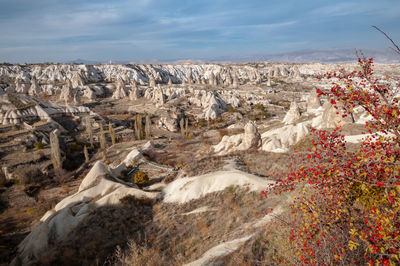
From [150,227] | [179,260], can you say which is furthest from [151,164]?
[179,260]

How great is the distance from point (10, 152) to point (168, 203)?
33684mm

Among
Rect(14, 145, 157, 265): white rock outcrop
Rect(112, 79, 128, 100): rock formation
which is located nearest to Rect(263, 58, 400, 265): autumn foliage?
Rect(14, 145, 157, 265): white rock outcrop

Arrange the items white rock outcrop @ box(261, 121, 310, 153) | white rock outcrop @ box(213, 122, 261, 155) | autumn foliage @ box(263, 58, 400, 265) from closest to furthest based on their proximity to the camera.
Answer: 1. autumn foliage @ box(263, 58, 400, 265)
2. white rock outcrop @ box(261, 121, 310, 153)
3. white rock outcrop @ box(213, 122, 261, 155)

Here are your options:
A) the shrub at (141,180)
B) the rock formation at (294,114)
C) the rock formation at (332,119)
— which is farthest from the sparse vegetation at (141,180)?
the rock formation at (294,114)

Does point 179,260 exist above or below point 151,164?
above

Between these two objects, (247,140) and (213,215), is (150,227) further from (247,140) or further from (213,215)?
(247,140)

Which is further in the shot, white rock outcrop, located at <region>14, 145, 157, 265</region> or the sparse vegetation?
the sparse vegetation

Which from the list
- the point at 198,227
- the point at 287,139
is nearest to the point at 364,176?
the point at 198,227

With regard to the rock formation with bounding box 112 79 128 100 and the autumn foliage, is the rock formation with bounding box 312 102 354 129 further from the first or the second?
the rock formation with bounding box 112 79 128 100

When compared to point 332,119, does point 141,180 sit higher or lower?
lower

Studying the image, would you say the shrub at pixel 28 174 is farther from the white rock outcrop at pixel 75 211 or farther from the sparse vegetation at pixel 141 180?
the sparse vegetation at pixel 141 180

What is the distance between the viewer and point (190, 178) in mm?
17094

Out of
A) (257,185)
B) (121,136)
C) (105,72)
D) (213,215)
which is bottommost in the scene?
(121,136)

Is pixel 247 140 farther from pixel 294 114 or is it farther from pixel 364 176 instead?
pixel 364 176
